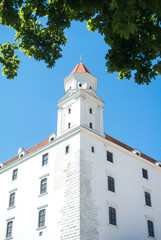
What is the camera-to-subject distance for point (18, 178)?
3288cm

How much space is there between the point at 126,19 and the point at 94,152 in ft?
73.8

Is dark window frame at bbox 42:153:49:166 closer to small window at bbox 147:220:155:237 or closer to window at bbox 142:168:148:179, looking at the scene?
window at bbox 142:168:148:179

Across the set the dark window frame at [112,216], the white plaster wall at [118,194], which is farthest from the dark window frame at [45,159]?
the dark window frame at [112,216]

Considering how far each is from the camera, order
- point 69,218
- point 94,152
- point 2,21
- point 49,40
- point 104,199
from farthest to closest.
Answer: point 94,152 < point 104,199 < point 69,218 < point 49,40 < point 2,21

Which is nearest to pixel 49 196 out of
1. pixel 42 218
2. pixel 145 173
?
pixel 42 218

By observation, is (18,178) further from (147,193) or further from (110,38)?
(110,38)

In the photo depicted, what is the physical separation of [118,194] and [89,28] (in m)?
20.0

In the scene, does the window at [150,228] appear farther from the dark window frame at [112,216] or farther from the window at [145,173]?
the dark window frame at [112,216]

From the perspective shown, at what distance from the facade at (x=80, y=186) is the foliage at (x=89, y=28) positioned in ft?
51.4

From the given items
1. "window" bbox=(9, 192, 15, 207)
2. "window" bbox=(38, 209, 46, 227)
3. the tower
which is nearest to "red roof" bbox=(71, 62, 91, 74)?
the tower

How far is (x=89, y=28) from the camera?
1173 cm

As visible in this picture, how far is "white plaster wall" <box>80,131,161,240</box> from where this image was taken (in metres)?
25.3

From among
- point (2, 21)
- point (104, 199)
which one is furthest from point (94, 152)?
point (2, 21)

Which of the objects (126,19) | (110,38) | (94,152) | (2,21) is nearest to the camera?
(126,19)
